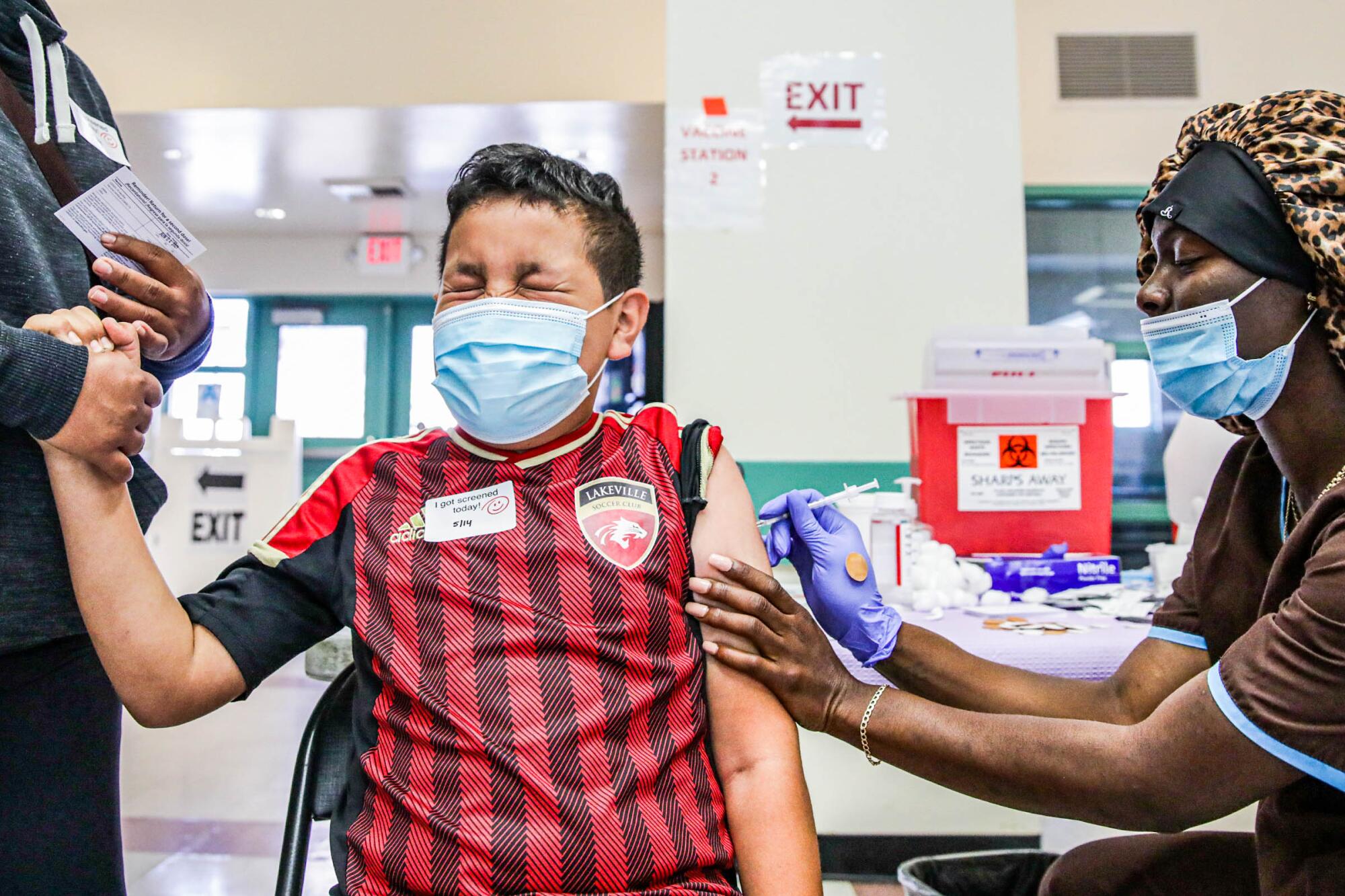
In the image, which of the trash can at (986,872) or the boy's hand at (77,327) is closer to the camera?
the boy's hand at (77,327)

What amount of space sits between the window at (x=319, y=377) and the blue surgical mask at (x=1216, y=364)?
8044 mm

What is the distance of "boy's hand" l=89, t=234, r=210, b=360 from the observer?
1.00 metres

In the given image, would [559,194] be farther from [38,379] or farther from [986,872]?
[986,872]

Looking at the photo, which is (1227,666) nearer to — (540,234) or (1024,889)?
(540,234)

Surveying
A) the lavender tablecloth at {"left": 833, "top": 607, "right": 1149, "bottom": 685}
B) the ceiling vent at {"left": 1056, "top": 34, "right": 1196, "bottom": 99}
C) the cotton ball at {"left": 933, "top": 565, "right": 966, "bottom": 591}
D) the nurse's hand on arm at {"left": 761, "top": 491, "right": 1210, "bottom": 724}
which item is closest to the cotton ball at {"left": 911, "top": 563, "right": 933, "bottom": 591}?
the cotton ball at {"left": 933, "top": 565, "right": 966, "bottom": 591}

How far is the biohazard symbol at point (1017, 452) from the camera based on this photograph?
7.08 feet

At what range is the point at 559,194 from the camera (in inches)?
44.5

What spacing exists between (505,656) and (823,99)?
2673 millimetres

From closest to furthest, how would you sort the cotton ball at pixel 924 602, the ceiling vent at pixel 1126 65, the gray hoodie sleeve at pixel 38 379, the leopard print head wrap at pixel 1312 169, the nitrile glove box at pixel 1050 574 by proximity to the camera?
the gray hoodie sleeve at pixel 38 379
the leopard print head wrap at pixel 1312 169
the cotton ball at pixel 924 602
the nitrile glove box at pixel 1050 574
the ceiling vent at pixel 1126 65

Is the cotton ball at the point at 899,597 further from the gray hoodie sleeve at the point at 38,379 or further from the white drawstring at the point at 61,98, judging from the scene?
the white drawstring at the point at 61,98

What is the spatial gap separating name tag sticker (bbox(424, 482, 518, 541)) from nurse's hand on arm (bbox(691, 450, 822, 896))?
23 cm

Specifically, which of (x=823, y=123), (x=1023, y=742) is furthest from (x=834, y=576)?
(x=823, y=123)

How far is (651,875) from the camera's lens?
0.90 metres

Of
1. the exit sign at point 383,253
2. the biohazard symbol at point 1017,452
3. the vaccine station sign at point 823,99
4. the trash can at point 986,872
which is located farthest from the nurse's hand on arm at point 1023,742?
the exit sign at point 383,253
